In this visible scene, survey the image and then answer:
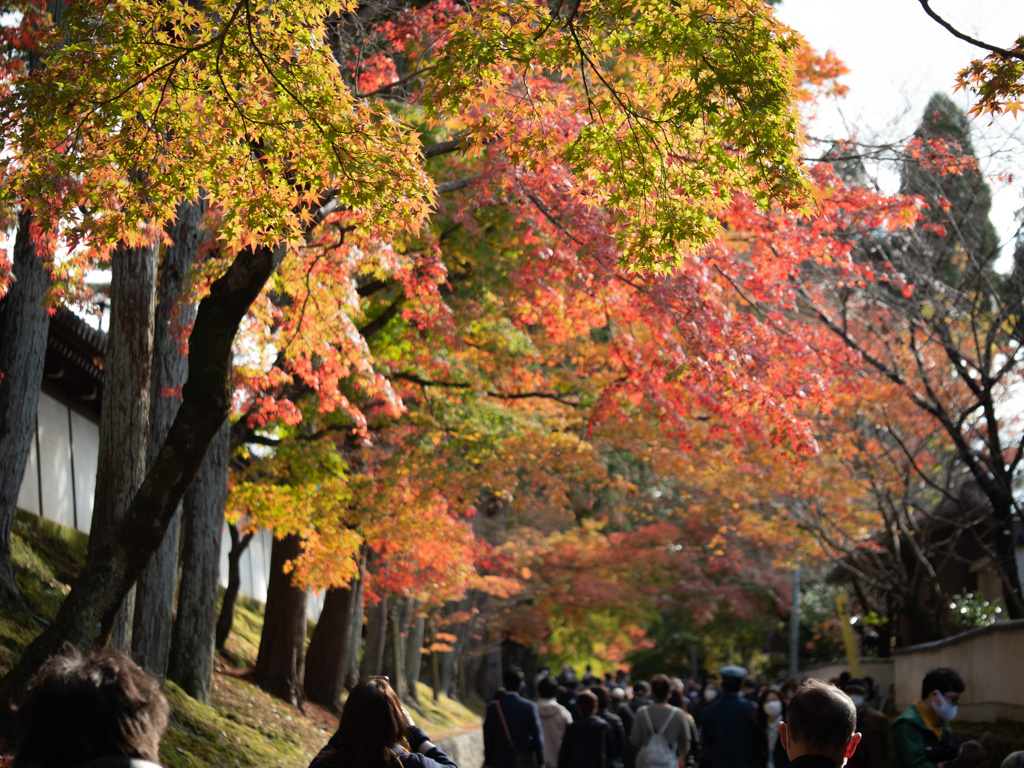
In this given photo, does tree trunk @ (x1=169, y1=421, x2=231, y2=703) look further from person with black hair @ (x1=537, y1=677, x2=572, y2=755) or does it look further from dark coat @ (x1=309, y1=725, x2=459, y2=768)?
dark coat @ (x1=309, y1=725, x2=459, y2=768)

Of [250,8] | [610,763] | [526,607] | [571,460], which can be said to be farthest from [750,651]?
[250,8]

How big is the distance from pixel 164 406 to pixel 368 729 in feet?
22.4

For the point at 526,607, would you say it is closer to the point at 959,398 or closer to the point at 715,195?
the point at 959,398

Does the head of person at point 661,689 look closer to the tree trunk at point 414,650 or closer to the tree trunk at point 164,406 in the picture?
the tree trunk at point 164,406

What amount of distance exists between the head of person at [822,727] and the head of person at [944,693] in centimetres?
309

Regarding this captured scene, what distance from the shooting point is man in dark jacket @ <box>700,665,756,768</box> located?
384 inches

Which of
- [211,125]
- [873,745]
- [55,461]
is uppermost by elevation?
[211,125]

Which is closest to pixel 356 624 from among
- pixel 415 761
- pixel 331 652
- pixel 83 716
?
pixel 331 652

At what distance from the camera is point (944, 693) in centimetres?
636

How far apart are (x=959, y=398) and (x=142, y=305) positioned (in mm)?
13392

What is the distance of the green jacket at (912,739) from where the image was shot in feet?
20.2

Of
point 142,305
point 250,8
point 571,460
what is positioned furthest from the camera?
point 571,460

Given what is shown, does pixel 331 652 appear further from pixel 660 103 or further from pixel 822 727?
pixel 822 727

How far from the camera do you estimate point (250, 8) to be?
670 centimetres
